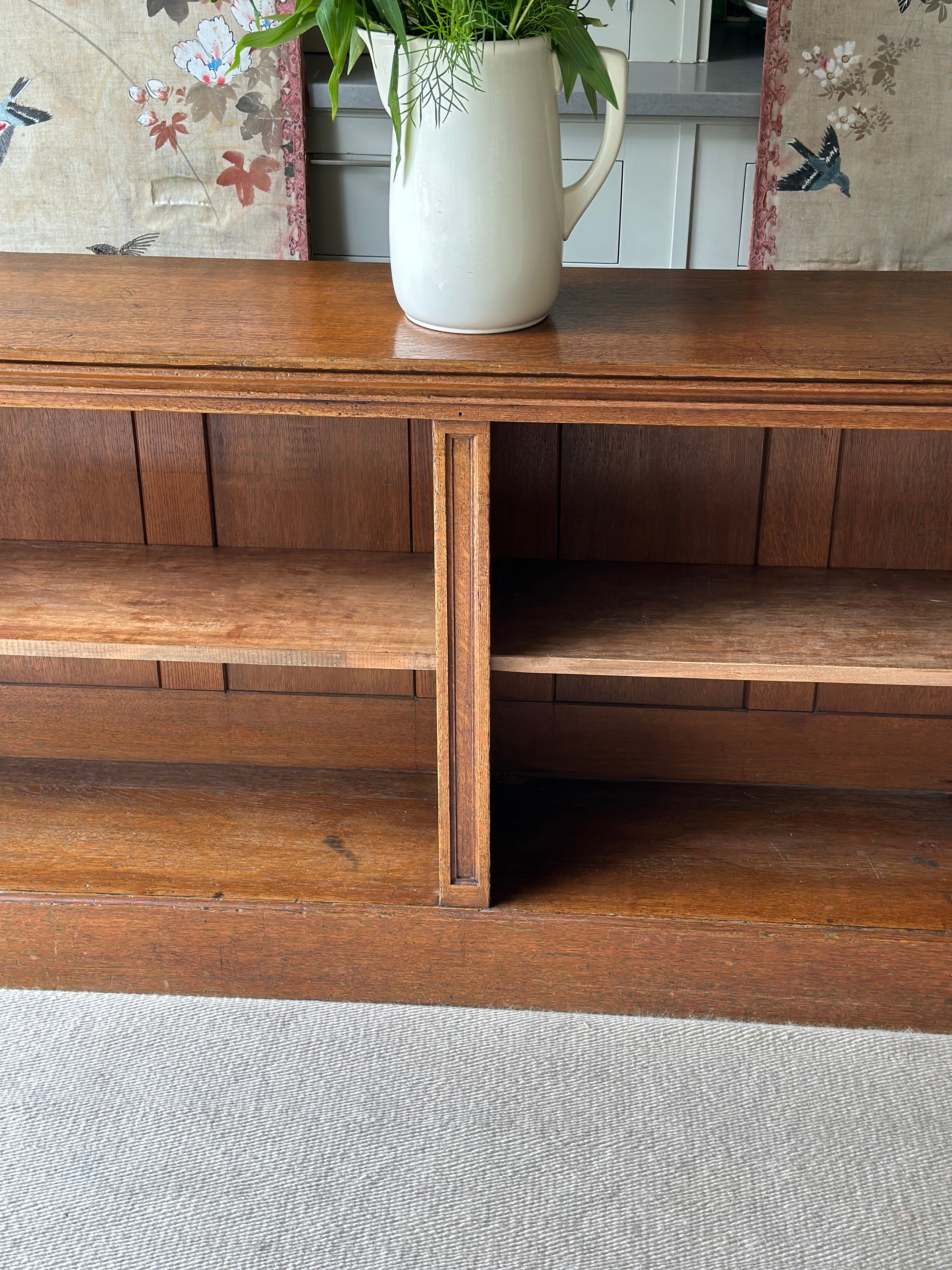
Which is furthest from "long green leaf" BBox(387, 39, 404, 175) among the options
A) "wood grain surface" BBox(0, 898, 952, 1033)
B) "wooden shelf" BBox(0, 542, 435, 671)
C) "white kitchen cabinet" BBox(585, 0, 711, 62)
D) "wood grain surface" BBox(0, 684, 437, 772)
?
"white kitchen cabinet" BBox(585, 0, 711, 62)

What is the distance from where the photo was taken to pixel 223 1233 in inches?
47.8

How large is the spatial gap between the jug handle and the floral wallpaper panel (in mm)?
1003

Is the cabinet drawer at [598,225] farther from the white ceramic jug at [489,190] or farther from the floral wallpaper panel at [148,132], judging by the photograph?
the white ceramic jug at [489,190]

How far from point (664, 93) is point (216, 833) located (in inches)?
65.7

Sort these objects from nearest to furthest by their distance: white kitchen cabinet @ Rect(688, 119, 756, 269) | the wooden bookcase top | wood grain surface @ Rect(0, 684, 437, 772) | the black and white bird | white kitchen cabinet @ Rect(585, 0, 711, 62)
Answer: the wooden bookcase top → wood grain surface @ Rect(0, 684, 437, 772) → the black and white bird → white kitchen cabinet @ Rect(688, 119, 756, 269) → white kitchen cabinet @ Rect(585, 0, 711, 62)

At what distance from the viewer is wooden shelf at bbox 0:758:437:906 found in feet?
5.02

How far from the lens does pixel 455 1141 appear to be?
132 centimetres

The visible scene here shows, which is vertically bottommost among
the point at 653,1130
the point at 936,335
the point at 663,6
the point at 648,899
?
the point at 653,1130

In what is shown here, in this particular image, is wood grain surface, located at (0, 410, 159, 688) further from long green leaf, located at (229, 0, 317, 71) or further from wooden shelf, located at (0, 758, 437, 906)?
long green leaf, located at (229, 0, 317, 71)

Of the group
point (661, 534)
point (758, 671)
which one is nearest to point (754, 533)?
point (661, 534)

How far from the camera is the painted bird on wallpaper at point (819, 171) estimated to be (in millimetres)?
2061

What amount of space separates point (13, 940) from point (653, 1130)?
34.0 inches

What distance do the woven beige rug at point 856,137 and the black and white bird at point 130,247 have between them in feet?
3.77

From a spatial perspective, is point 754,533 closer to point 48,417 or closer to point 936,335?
point 936,335
